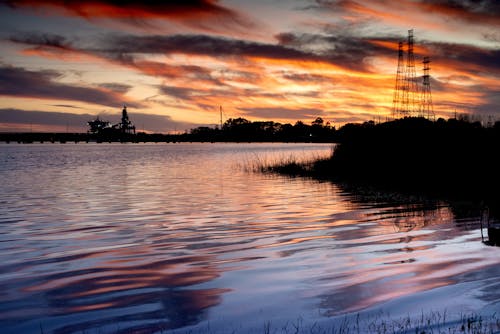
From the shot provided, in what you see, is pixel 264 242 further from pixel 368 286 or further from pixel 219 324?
pixel 219 324

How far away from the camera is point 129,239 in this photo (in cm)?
1658

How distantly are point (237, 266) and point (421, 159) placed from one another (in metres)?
26.3

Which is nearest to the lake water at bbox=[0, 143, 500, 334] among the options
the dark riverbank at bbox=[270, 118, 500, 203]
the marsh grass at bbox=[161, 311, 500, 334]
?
the marsh grass at bbox=[161, 311, 500, 334]

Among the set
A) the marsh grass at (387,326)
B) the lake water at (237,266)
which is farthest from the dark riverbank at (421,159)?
the marsh grass at (387,326)

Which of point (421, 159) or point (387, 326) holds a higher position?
point (421, 159)

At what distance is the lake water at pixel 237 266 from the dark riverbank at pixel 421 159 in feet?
19.6

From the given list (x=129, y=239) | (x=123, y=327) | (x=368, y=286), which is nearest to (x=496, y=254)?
(x=368, y=286)

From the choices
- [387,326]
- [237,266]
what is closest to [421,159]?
[237,266]

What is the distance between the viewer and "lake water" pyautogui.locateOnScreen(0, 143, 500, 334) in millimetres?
8891

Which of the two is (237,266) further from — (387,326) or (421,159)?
(421,159)

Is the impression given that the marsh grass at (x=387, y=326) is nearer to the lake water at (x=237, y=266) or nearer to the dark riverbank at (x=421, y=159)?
the lake water at (x=237, y=266)

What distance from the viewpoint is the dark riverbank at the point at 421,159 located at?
28875 mm

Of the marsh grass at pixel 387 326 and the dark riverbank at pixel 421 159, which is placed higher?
the dark riverbank at pixel 421 159

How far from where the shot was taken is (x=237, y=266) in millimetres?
12367
